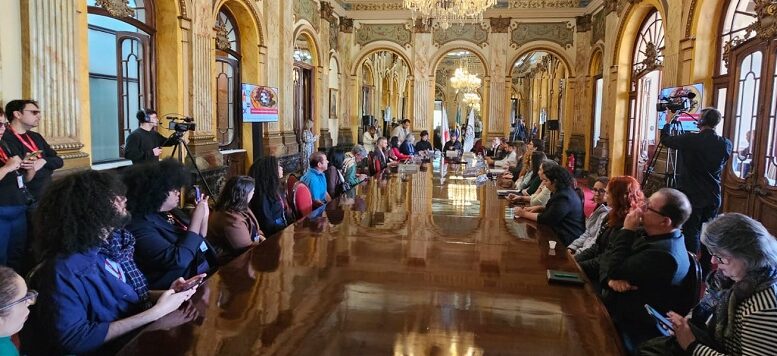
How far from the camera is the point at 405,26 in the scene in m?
13.5

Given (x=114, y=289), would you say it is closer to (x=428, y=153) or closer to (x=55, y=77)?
(x=55, y=77)

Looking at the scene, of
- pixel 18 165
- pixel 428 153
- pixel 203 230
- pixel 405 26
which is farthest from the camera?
pixel 405 26

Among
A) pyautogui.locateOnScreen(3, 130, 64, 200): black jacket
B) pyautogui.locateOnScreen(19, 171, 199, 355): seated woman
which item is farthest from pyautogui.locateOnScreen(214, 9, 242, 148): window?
pyautogui.locateOnScreen(19, 171, 199, 355): seated woman

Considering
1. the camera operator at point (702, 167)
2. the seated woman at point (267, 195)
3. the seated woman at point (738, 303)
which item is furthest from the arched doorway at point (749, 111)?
the seated woman at point (267, 195)

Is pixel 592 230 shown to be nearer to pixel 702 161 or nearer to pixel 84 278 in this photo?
pixel 702 161

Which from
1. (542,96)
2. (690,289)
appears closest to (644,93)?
(690,289)

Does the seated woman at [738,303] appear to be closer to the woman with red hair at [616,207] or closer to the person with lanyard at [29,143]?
the woman with red hair at [616,207]

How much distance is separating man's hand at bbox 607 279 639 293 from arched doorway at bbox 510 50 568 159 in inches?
431

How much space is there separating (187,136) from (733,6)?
6.70 metres

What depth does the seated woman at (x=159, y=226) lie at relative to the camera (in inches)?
90.7

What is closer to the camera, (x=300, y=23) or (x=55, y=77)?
(x=55, y=77)

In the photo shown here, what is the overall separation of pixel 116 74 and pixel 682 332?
6056 mm

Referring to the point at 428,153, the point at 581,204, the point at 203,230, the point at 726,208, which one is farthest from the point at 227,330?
the point at 428,153

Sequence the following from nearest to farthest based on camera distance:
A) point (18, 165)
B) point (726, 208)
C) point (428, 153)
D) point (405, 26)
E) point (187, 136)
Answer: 1. point (18, 165)
2. point (726, 208)
3. point (187, 136)
4. point (428, 153)
5. point (405, 26)
